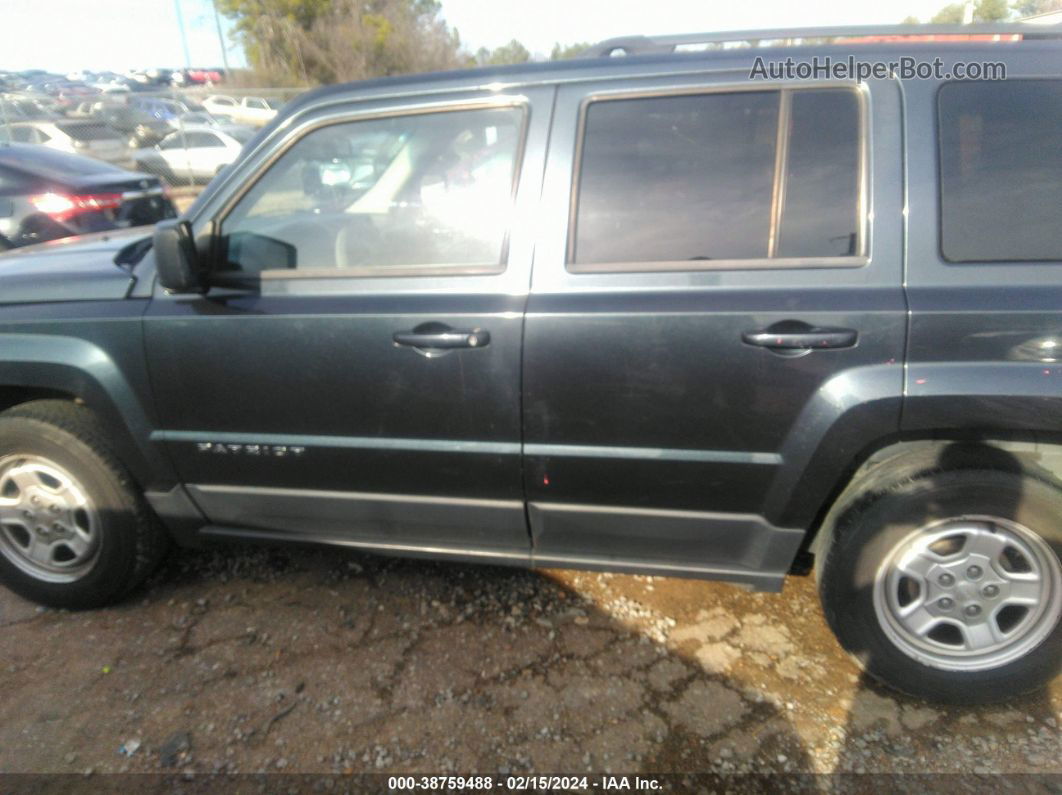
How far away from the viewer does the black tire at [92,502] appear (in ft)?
8.39

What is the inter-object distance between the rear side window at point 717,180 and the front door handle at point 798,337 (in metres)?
0.22

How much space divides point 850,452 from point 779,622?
0.90 m

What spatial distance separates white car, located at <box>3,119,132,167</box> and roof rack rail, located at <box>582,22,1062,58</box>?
51.2ft

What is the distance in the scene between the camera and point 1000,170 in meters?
1.96

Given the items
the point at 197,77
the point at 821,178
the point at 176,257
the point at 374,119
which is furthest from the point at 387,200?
the point at 197,77

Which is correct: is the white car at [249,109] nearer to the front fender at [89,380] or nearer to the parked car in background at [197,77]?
the front fender at [89,380]

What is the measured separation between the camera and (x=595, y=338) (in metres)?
2.11

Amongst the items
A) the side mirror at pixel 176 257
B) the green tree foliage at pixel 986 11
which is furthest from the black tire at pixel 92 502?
the green tree foliage at pixel 986 11

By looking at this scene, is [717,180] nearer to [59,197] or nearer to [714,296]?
[714,296]

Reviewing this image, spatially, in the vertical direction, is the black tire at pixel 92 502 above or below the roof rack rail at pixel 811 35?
below

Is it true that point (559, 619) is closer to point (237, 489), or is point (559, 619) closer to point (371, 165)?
point (237, 489)

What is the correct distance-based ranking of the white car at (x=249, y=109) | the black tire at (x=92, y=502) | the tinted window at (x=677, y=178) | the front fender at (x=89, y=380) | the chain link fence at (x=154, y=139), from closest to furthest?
the tinted window at (x=677, y=178) < the front fender at (x=89, y=380) < the black tire at (x=92, y=502) < the chain link fence at (x=154, y=139) < the white car at (x=249, y=109)

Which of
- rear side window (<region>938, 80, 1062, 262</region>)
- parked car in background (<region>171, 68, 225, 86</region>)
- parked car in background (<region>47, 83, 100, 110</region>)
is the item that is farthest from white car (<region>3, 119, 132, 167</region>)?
parked car in background (<region>171, 68, 225, 86</region>)

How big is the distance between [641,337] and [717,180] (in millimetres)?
510
